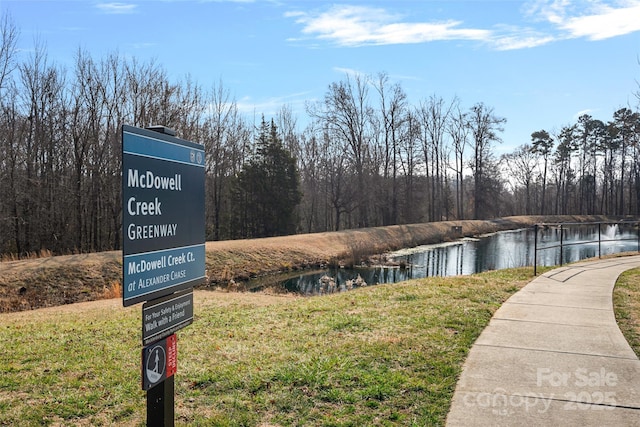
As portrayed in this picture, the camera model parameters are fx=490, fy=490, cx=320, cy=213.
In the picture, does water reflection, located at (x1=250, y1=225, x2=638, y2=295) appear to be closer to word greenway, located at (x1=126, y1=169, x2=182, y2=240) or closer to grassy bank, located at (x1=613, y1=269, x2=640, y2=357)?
grassy bank, located at (x1=613, y1=269, x2=640, y2=357)

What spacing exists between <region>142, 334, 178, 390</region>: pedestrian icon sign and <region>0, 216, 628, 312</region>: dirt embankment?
1271 cm

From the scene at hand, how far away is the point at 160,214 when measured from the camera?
8.64 feet

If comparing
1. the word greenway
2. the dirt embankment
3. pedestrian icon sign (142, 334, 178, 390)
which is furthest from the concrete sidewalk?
the dirt embankment

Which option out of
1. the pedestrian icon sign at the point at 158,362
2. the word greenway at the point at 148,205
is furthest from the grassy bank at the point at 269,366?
the word greenway at the point at 148,205

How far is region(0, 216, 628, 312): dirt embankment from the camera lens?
47.8 feet

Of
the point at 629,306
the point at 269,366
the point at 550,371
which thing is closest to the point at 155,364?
the point at 269,366

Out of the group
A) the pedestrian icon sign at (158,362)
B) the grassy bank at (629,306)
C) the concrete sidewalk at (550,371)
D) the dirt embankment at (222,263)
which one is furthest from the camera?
the dirt embankment at (222,263)

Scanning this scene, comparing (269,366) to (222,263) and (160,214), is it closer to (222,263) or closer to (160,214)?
(160,214)

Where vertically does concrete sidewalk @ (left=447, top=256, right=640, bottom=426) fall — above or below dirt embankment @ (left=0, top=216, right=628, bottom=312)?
above

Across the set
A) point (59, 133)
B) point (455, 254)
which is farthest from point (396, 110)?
point (59, 133)

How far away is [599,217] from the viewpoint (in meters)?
57.7

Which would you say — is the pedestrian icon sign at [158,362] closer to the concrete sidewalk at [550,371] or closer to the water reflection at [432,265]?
the concrete sidewalk at [550,371]

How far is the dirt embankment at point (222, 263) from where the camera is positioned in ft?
47.8

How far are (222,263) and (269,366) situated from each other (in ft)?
53.8
